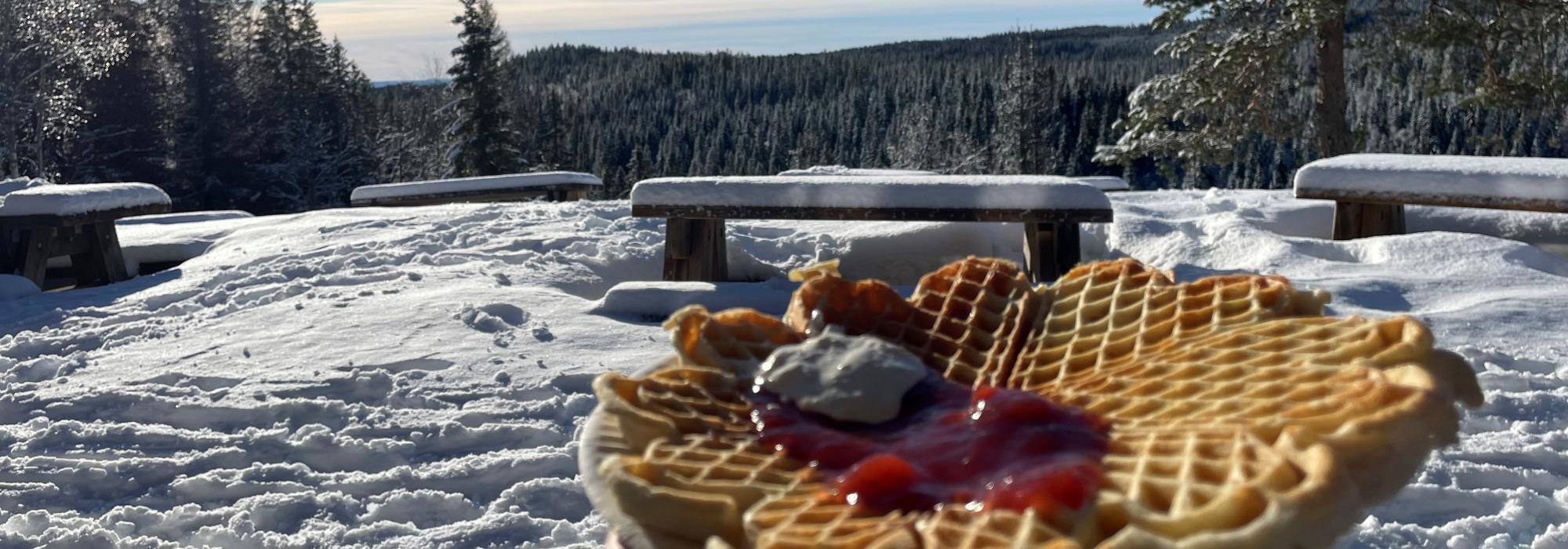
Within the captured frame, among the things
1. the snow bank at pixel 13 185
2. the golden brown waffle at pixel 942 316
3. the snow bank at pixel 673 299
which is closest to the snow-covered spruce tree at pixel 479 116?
the snow bank at pixel 13 185

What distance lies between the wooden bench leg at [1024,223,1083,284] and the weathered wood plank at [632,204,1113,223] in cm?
20

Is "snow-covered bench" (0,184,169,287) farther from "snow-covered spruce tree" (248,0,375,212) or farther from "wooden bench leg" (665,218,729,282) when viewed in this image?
"snow-covered spruce tree" (248,0,375,212)

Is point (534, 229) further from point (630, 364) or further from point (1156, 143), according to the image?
point (1156, 143)

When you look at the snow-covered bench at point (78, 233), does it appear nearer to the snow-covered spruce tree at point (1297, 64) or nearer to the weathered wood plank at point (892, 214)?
the weathered wood plank at point (892, 214)

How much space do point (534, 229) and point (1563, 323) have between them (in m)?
6.49

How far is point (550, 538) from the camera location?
3.03m

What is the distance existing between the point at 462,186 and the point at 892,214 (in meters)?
8.33

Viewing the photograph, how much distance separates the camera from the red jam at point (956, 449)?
39.8 inches

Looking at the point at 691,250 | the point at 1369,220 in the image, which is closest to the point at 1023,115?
the point at 1369,220

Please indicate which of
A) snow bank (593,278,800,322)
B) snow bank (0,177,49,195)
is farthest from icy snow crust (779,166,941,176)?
snow bank (0,177,49,195)

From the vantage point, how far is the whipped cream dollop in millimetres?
1247

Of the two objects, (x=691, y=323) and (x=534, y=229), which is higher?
(x=691, y=323)

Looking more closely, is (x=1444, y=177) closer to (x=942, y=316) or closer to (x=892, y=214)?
(x=892, y=214)

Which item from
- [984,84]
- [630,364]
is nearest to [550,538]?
[630,364]
